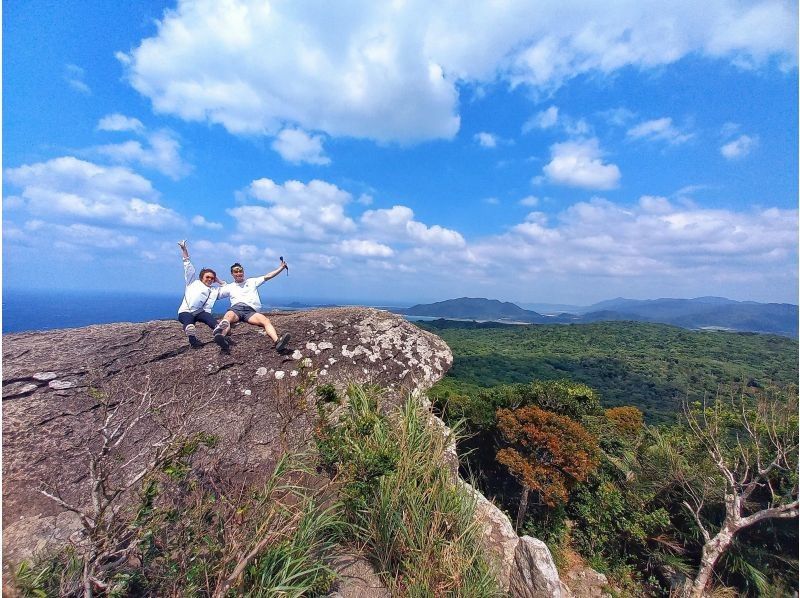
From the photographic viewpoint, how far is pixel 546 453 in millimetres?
10695

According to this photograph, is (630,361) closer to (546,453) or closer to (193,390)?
(546,453)

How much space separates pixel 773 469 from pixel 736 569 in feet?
8.93

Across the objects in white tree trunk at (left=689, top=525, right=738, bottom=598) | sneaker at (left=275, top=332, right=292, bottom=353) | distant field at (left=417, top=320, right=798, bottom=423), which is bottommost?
distant field at (left=417, top=320, right=798, bottom=423)

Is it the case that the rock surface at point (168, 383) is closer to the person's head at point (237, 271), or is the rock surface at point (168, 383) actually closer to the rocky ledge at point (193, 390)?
the rocky ledge at point (193, 390)

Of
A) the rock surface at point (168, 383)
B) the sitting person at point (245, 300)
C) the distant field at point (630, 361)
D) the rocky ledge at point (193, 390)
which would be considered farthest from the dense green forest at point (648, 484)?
the distant field at point (630, 361)

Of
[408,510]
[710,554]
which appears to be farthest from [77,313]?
[710,554]

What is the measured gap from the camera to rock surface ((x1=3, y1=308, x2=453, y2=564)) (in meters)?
3.63

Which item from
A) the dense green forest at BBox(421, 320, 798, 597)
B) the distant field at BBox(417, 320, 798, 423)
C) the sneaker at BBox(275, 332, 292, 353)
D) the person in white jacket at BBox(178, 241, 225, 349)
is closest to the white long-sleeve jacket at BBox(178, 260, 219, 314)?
the person in white jacket at BBox(178, 241, 225, 349)

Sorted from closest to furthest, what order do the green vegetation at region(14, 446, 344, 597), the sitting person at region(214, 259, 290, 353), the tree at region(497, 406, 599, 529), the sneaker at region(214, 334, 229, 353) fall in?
1. the green vegetation at region(14, 446, 344, 597)
2. the sneaker at region(214, 334, 229, 353)
3. the sitting person at region(214, 259, 290, 353)
4. the tree at region(497, 406, 599, 529)

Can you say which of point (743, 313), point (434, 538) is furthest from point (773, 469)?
point (743, 313)

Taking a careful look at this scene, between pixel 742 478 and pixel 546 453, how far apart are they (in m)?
4.55

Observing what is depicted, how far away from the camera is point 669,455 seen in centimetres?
1066

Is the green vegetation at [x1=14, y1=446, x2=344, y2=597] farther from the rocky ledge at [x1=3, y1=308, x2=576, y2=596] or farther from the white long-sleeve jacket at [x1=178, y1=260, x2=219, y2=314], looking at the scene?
the white long-sleeve jacket at [x1=178, y1=260, x2=219, y2=314]

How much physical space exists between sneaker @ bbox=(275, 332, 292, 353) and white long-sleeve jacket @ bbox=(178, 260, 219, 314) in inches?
54.4
